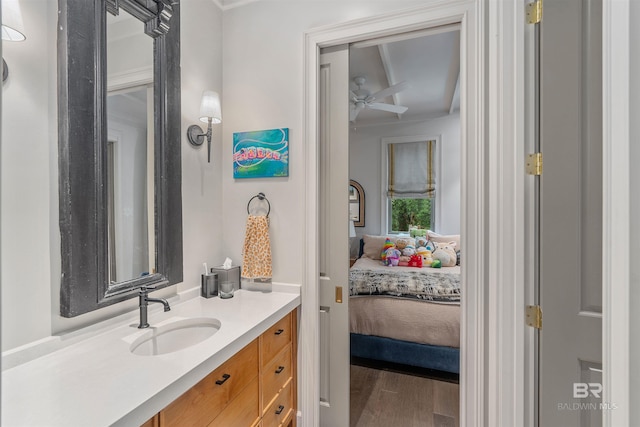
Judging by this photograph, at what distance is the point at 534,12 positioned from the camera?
1.40 metres

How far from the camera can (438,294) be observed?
8.48 ft

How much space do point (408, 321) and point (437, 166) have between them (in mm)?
2765

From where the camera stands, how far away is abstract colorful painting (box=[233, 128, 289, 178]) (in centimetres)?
195

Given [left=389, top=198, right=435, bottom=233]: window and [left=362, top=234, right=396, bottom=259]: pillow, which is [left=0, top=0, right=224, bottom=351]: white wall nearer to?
[left=362, top=234, right=396, bottom=259]: pillow

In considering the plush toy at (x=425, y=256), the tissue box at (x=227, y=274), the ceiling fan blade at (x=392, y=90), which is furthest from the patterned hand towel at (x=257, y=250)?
the plush toy at (x=425, y=256)

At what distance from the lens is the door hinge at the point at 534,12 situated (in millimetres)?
1391

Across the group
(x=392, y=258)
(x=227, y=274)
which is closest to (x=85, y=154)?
(x=227, y=274)

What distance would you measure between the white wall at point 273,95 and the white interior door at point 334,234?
0.46 feet

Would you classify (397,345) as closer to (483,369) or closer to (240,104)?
(483,369)

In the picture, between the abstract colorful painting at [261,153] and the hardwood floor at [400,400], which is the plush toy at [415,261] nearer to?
the hardwood floor at [400,400]

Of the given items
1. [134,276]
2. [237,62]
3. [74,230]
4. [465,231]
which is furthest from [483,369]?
[237,62]

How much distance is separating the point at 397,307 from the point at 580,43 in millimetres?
1931

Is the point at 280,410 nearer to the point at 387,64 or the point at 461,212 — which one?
the point at 461,212

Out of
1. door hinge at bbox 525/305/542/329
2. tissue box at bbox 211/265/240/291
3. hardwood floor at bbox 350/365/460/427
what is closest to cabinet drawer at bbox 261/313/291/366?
tissue box at bbox 211/265/240/291
